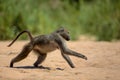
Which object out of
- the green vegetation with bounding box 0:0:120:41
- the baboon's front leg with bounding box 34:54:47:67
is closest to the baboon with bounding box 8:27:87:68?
the baboon's front leg with bounding box 34:54:47:67

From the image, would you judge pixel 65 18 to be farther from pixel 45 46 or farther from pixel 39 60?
pixel 45 46

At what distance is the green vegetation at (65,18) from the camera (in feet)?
49.9

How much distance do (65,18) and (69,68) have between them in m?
7.85

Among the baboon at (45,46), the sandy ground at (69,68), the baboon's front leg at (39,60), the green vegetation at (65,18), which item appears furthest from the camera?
the green vegetation at (65,18)

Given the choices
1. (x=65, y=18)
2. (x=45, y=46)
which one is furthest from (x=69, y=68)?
(x=65, y=18)

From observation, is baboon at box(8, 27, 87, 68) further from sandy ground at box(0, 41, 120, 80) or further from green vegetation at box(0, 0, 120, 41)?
green vegetation at box(0, 0, 120, 41)

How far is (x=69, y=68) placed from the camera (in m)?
9.92

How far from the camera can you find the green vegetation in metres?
15.2

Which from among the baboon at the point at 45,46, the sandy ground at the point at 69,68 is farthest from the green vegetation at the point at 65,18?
the baboon at the point at 45,46

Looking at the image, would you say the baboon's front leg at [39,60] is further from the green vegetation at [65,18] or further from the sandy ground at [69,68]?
the green vegetation at [65,18]

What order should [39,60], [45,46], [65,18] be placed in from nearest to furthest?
[45,46] < [39,60] < [65,18]

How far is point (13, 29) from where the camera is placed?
49.7 feet

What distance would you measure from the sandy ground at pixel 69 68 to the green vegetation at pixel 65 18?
6.55 ft

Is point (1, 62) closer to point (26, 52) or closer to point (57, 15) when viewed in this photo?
point (26, 52)
